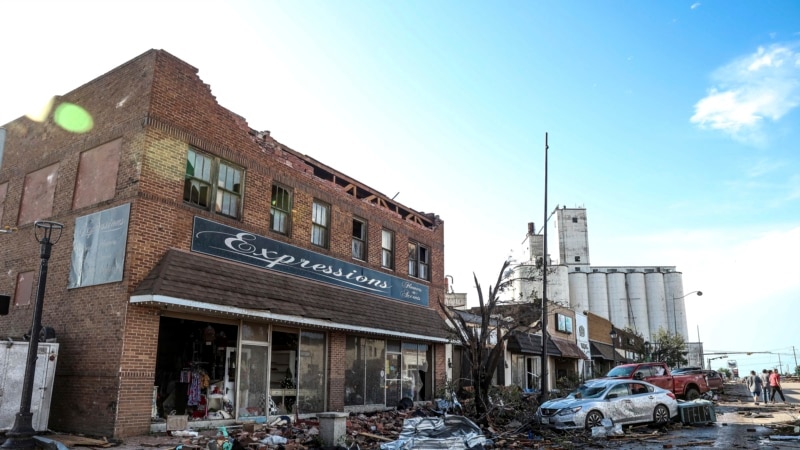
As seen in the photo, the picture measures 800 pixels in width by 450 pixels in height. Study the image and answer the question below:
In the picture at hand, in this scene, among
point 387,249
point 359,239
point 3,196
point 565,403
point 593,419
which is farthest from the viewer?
point 387,249

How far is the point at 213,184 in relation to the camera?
48.5 ft

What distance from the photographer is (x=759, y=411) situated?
75.7 ft

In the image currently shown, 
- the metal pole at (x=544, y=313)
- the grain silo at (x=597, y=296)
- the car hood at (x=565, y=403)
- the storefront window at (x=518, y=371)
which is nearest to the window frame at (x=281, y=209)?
the metal pole at (x=544, y=313)

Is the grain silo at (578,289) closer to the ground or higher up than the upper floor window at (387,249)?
higher up

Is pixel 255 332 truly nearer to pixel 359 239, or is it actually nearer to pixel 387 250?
pixel 359 239

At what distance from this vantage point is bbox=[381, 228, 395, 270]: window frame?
21589mm

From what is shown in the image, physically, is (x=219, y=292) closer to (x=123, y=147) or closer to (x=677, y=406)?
(x=123, y=147)

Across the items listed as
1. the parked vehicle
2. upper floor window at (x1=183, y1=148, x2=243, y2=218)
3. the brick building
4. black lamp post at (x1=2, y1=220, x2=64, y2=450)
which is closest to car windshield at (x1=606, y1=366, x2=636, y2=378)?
the parked vehicle

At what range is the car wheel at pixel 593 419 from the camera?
15.3m

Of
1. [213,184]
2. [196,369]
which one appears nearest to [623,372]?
[196,369]

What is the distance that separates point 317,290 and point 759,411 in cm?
1884

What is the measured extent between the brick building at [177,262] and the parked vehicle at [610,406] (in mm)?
5937

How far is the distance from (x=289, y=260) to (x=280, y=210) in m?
1.52

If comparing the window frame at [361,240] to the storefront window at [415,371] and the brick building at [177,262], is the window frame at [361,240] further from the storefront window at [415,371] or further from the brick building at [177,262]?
the storefront window at [415,371]
